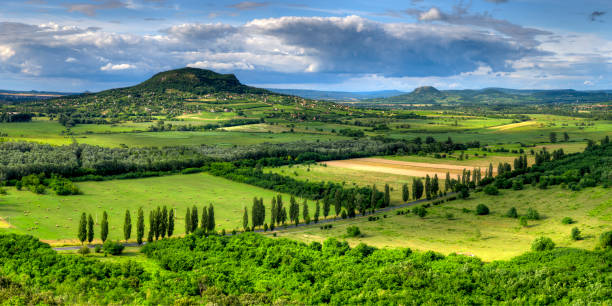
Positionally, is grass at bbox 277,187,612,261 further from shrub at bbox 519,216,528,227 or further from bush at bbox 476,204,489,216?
bush at bbox 476,204,489,216

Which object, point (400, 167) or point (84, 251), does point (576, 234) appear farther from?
point (400, 167)

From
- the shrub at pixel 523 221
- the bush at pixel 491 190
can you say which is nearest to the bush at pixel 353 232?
the shrub at pixel 523 221

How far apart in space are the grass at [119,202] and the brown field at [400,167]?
4873 centimetres

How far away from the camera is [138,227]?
8312cm

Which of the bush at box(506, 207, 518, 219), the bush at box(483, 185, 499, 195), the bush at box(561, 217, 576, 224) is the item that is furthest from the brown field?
the bush at box(561, 217, 576, 224)

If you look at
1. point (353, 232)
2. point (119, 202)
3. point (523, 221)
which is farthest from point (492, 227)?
point (119, 202)

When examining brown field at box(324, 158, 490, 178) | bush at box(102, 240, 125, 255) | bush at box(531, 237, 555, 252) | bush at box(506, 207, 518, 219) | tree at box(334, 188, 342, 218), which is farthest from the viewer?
brown field at box(324, 158, 490, 178)

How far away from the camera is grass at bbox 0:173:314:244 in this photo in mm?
88188

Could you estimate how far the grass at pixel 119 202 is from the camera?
3472 inches

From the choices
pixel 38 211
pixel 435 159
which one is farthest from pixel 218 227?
pixel 435 159

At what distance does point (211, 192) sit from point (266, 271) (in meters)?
67.8

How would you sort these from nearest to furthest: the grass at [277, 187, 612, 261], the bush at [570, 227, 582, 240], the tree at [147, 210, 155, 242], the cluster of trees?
the bush at [570, 227, 582, 240]
the grass at [277, 187, 612, 261]
the tree at [147, 210, 155, 242]
the cluster of trees

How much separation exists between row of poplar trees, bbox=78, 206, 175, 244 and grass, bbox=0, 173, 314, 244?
3500mm

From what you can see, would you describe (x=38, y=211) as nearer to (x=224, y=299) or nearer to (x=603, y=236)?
(x=224, y=299)
